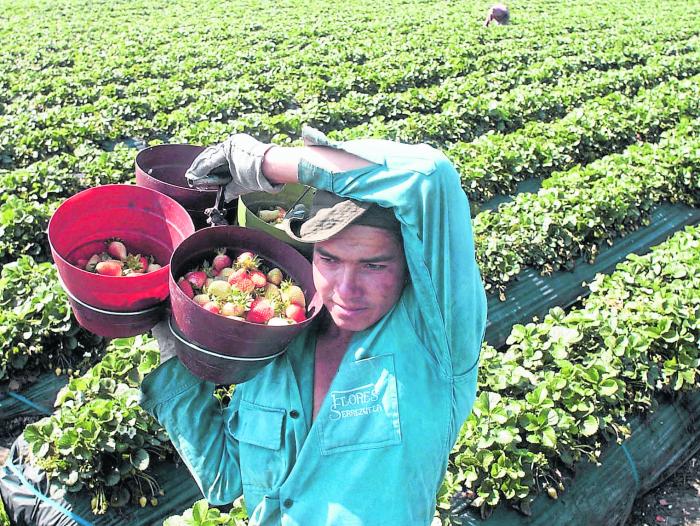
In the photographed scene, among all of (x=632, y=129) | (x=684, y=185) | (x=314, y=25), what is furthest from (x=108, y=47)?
(x=684, y=185)

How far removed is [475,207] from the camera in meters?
6.20

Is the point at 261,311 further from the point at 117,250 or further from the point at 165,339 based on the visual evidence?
the point at 117,250

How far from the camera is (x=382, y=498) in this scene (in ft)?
5.36

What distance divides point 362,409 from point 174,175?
3.88ft

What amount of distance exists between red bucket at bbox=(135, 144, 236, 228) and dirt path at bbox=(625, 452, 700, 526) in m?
3.30

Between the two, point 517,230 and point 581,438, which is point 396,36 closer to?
point 517,230

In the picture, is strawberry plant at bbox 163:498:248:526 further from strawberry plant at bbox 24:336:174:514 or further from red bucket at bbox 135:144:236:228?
red bucket at bbox 135:144:236:228

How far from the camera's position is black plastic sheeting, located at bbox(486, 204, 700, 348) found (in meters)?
4.85

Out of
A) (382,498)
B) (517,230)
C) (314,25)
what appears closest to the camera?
(382,498)

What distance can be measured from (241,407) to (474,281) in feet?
2.76

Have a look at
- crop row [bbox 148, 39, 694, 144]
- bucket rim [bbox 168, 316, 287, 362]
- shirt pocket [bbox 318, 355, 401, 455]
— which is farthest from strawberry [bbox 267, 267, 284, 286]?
→ crop row [bbox 148, 39, 694, 144]

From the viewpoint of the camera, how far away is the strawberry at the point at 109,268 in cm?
182

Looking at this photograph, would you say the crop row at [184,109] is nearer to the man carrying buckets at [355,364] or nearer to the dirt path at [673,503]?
the dirt path at [673,503]

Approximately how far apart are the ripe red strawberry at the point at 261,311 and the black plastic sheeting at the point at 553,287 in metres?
3.23
